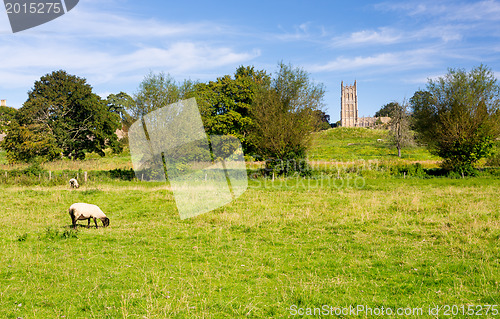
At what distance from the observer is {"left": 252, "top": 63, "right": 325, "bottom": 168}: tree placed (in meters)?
39.6

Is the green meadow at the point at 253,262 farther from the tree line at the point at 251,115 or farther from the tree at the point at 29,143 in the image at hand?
the tree at the point at 29,143

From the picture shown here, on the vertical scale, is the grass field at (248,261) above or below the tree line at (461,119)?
below

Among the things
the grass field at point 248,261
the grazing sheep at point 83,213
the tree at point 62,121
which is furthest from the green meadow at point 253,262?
the tree at point 62,121

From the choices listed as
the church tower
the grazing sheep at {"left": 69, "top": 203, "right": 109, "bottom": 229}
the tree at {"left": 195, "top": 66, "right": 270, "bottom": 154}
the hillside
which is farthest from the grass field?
the church tower

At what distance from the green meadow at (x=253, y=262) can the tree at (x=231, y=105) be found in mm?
34132

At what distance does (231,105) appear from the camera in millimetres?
55062

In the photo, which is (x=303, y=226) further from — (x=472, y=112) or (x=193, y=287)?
(x=472, y=112)

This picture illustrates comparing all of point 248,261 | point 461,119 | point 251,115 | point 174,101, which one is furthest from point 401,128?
point 248,261

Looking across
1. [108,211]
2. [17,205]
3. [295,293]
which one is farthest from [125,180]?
[295,293]

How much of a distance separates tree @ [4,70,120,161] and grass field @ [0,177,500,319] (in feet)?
119

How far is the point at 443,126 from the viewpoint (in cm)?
4225

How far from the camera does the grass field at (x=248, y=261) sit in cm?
726

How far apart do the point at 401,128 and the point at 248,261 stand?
65071 mm

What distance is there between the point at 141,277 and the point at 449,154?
43.2m
